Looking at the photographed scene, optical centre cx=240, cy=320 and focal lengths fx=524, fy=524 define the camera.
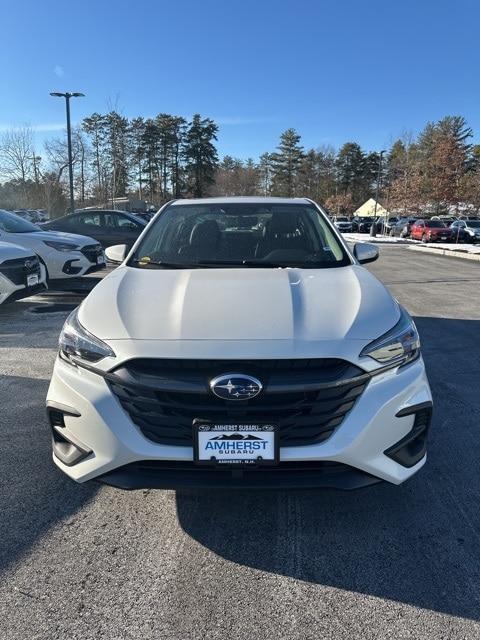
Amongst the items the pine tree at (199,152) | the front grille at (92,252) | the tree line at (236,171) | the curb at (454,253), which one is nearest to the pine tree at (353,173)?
the tree line at (236,171)

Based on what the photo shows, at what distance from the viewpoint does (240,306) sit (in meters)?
2.68

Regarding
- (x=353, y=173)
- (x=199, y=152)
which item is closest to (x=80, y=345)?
(x=199, y=152)

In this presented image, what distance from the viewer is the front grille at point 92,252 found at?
9.88m

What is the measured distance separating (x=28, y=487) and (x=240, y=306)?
164cm

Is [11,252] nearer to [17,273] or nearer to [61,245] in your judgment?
[17,273]

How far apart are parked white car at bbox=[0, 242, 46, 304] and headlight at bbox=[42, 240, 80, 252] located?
5.42 feet

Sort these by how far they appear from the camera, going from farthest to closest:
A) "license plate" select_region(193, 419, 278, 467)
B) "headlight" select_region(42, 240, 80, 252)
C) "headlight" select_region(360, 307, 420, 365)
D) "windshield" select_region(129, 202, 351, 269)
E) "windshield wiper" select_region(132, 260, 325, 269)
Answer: "headlight" select_region(42, 240, 80, 252) < "windshield" select_region(129, 202, 351, 269) < "windshield wiper" select_region(132, 260, 325, 269) < "headlight" select_region(360, 307, 420, 365) < "license plate" select_region(193, 419, 278, 467)

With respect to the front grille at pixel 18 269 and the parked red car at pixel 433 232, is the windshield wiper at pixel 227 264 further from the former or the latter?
the parked red car at pixel 433 232

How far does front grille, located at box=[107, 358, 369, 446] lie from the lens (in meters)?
2.28

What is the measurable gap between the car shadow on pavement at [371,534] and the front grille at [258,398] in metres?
0.31

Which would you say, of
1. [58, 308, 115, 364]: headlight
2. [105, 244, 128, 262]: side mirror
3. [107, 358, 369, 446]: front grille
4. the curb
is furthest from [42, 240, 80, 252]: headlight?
the curb

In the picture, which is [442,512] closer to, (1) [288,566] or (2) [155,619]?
(1) [288,566]

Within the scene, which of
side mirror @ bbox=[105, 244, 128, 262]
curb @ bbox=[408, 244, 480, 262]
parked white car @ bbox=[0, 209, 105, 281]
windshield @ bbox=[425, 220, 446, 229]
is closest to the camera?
side mirror @ bbox=[105, 244, 128, 262]

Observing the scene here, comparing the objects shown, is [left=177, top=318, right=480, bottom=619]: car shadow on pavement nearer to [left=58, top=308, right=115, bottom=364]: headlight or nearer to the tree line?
[left=58, top=308, right=115, bottom=364]: headlight
